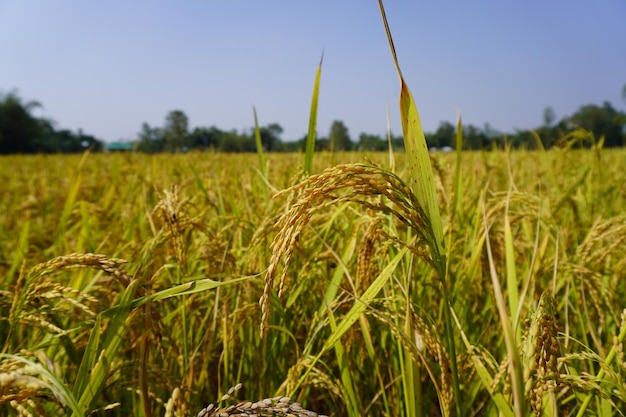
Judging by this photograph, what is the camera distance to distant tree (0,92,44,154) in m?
46.6

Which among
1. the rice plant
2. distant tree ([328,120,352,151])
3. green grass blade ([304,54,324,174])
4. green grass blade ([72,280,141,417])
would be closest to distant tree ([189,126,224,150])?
distant tree ([328,120,352,151])

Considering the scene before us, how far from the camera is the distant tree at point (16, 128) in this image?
4659 centimetres

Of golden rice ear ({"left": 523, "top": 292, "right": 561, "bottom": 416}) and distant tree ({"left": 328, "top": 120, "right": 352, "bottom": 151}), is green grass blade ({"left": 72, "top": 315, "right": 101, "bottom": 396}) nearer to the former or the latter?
golden rice ear ({"left": 523, "top": 292, "right": 561, "bottom": 416})

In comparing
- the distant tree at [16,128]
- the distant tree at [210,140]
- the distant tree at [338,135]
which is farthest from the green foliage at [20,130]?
the distant tree at [338,135]

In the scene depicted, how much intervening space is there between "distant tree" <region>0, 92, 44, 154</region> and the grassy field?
174ft

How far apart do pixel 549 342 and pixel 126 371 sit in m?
0.93

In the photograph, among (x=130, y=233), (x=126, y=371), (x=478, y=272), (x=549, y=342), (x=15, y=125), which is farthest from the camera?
(x=15, y=125)

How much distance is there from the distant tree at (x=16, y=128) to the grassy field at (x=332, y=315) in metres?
52.9

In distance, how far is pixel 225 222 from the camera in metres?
1.88

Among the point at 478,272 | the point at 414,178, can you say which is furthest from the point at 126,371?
the point at 478,272

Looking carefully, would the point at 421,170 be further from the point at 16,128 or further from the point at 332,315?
the point at 16,128

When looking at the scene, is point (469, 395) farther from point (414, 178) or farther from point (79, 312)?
point (79, 312)

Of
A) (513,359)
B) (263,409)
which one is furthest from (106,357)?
(513,359)

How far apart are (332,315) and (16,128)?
5704cm
